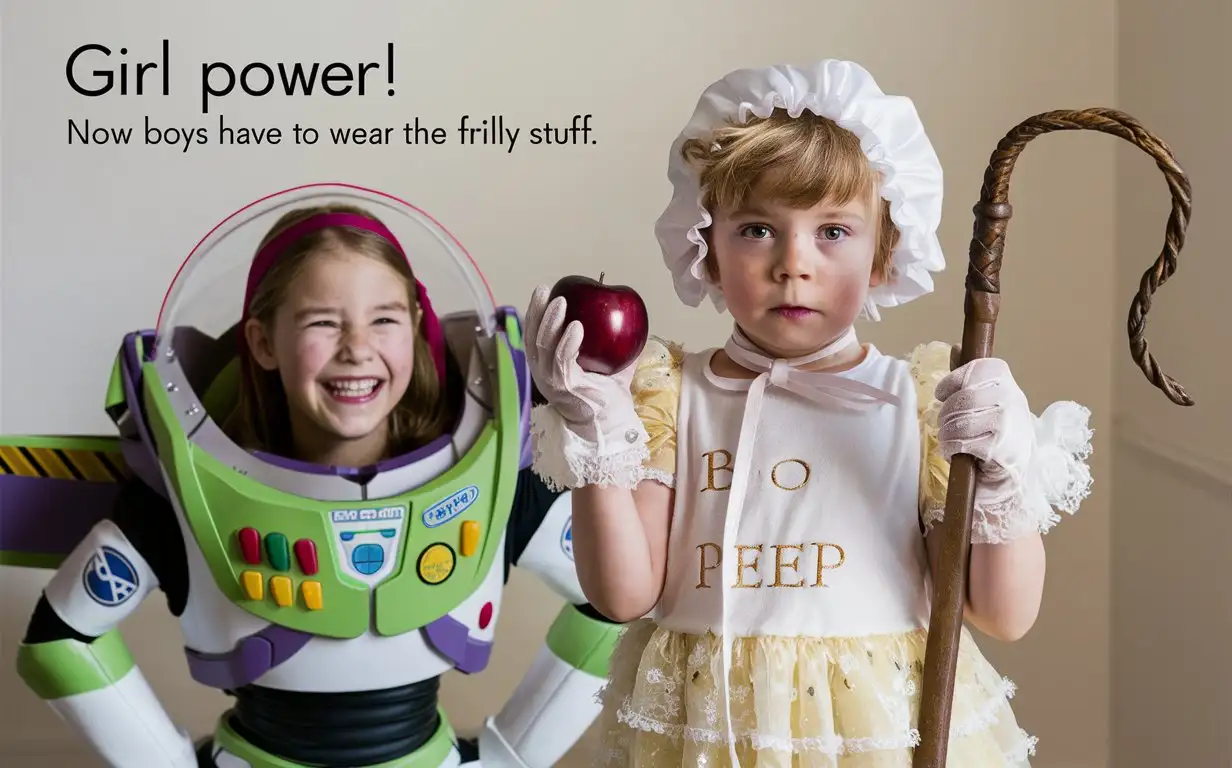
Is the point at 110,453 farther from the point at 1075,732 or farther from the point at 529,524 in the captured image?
the point at 1075,732

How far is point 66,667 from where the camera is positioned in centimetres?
146

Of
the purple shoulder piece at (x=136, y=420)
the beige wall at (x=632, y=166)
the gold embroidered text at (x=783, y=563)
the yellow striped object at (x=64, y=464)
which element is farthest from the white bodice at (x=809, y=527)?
the beige wall at (x=632, y=166)

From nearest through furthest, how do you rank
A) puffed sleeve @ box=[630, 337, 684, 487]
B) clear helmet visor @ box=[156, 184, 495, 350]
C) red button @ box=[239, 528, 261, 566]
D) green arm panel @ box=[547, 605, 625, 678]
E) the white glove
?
the white glove
puffed sleeve @ box=[630, 337, 684, 487]
red button @ box=[239, 528, 261, 566]
clear helmet visor @ box=[156, 184, 495, 350]
green arm panel @ box=[547, 605, 625, 678]

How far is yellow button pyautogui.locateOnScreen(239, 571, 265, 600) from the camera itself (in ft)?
4.62

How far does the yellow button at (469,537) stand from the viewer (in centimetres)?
146

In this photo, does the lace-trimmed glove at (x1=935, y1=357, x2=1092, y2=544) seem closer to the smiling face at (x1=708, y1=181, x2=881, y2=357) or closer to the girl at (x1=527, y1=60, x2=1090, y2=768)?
the girl at (x1=527, y1=60, x2=1090, y2=768)

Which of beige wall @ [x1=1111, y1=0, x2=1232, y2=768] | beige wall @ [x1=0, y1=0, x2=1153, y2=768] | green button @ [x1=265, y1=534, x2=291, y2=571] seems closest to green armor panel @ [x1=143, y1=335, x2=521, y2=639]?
green button @ [x1=265, y1=534, x2=291, y2=571]

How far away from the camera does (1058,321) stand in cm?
196

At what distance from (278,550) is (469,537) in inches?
8.2

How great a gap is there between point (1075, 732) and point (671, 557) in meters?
1.29

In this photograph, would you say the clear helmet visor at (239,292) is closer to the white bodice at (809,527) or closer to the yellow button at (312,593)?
the yellow button at (312,593)

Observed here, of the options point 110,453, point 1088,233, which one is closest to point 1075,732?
point 1088,233

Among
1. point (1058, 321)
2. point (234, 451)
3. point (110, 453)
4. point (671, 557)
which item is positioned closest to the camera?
point (671, 557)

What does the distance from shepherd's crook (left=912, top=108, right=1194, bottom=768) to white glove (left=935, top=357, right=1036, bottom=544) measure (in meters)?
0.02
